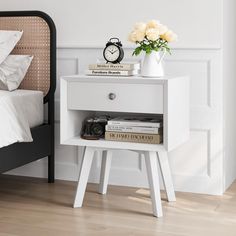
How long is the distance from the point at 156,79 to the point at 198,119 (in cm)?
58

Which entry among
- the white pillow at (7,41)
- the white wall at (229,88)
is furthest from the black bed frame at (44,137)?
the white wall at (229,88)

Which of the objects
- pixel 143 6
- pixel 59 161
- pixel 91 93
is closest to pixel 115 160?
pixel 59 161

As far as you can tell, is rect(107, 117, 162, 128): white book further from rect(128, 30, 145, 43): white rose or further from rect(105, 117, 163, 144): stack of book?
rect(128, 30, 145, 43): white rose

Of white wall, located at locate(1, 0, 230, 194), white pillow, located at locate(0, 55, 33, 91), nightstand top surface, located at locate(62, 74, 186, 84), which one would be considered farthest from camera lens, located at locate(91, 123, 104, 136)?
white pillow, located at locate(0, 55, 33, 91)

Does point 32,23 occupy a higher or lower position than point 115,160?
higher

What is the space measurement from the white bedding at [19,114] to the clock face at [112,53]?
0.51 m

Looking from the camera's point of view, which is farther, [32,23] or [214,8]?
[32,23]

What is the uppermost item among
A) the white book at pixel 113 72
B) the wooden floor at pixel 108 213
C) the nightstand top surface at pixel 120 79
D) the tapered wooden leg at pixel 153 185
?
the white book at pixel 113 72

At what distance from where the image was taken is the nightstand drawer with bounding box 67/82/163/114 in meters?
2.54

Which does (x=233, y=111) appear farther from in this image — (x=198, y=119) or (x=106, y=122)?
(x=106, y=122)

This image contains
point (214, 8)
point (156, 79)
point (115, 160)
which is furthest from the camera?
point (115, 160)

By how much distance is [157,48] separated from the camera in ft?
8.62

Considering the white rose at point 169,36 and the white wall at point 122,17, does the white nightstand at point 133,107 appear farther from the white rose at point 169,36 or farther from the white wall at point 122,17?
the white wall at point 122,17

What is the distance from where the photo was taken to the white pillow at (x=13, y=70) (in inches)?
118
